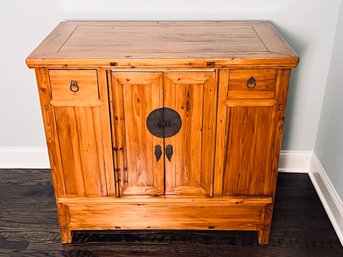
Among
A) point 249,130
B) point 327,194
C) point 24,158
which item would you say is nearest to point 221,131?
point 249,130

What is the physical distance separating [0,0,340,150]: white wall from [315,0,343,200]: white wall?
0.17 ft

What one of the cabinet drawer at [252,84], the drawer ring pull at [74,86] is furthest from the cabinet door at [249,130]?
the drawer ring pull at [74,86]

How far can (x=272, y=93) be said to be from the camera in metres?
1.56

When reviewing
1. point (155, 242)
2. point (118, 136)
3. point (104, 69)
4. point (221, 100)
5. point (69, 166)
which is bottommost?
point (155, 242)

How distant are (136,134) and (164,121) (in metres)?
0.12

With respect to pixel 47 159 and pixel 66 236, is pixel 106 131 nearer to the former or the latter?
pixel 66 236

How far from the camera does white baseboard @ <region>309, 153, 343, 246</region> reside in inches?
75.9

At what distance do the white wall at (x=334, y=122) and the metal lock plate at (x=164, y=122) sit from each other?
82 centimetres

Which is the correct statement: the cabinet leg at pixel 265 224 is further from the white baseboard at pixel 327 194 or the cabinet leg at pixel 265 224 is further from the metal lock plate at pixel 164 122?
the metal lock plate at pixel 164 122

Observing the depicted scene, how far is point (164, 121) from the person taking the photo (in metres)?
1.62

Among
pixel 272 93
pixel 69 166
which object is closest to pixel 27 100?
pixel 69 166

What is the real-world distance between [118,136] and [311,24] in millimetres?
1075

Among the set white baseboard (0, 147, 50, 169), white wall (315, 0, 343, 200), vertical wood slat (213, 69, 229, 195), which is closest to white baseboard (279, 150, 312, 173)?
white wall (315, 0, 343, 200)

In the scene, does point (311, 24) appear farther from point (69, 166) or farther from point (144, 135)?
point (69, 166)
